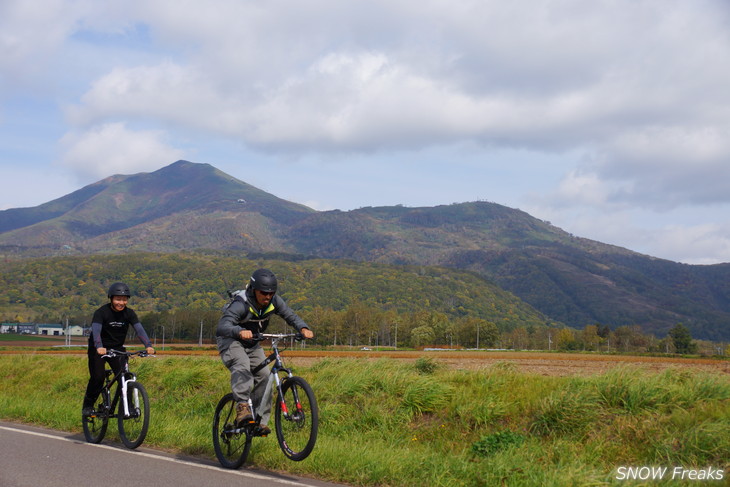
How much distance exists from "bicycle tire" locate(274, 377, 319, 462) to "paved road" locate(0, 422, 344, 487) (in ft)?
1.15

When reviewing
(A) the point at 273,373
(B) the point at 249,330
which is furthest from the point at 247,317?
(A) the point at 273,373

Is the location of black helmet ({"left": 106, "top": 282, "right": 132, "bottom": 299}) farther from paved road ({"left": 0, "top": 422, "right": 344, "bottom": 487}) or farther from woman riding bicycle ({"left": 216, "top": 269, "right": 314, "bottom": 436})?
woman riding bicycle ({"left": 216, "top": 269, "right": 314, "bottom": 436})

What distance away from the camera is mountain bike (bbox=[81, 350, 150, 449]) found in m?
9.26

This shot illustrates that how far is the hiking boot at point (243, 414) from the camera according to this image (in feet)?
25.3

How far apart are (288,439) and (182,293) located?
608 ft

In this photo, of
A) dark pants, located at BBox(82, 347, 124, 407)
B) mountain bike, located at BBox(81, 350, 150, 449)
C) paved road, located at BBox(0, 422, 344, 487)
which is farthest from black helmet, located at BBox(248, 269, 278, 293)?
dark pants, located at BBox(82, 347, 124, 407)

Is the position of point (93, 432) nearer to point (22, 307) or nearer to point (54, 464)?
point (54, 464)

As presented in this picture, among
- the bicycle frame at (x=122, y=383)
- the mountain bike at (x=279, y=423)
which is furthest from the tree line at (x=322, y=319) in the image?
the mountain bike at (x=279, y=423)

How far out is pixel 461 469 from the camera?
7035 mm

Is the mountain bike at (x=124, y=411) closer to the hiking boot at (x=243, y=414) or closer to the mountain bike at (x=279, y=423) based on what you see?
the mountain bike at (x=279, y=423)

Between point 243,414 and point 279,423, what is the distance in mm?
446

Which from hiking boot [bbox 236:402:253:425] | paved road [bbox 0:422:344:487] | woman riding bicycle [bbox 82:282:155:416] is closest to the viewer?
paved road [bbox 0:422:344:487]

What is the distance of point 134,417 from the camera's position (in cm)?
938

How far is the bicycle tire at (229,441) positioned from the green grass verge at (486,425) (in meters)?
0.29
